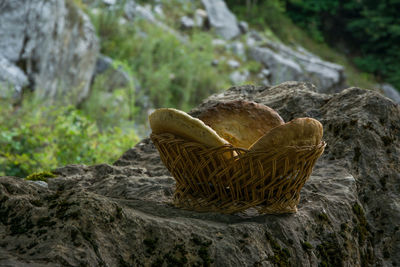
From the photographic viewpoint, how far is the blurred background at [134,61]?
5.11m

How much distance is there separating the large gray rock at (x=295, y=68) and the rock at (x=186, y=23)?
175 centimetres

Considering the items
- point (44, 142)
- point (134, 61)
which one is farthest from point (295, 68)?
point (44, 142)

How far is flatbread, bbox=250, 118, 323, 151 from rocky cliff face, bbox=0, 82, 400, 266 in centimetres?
29

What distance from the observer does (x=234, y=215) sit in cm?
170

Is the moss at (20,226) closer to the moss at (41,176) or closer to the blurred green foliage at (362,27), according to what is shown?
the moss at (41,176)

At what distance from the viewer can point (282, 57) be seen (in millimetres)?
12484

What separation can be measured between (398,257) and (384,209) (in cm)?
23

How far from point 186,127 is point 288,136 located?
1.20 feet

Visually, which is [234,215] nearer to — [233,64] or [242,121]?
[242,121]

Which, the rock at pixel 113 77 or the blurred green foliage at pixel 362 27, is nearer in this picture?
the rock at pixel 113 77

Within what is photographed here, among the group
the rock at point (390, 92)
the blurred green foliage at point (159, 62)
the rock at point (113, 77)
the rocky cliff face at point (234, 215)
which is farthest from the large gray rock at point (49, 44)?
the rock at point (390, 92)

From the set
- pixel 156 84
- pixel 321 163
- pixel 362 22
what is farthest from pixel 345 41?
pixel 321 163

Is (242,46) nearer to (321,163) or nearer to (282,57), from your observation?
(282,57)

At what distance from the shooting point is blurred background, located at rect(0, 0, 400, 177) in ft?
16.8
